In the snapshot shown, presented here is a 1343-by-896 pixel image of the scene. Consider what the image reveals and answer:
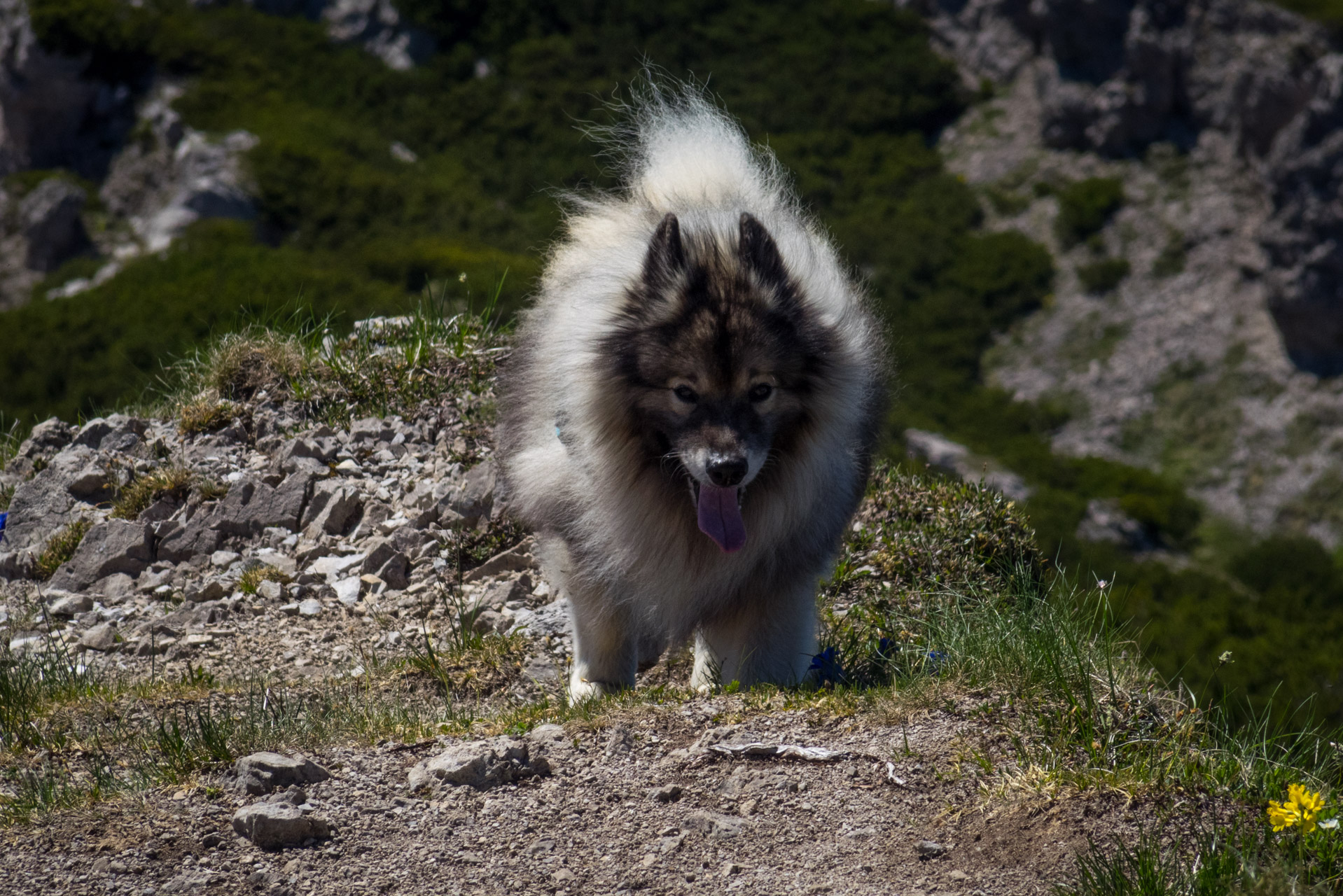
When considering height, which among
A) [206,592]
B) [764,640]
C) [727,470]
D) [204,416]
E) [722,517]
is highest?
[727,470]

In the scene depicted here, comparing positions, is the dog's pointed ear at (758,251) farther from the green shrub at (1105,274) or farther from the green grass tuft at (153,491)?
the green shrub at (1105,274)

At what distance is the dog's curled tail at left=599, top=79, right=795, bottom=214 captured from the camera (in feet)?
16.5

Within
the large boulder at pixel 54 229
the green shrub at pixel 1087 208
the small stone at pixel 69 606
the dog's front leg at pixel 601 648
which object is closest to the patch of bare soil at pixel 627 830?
the dog's front leg at pixel 601 648

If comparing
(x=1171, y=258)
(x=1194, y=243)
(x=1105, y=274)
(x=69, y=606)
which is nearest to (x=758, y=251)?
(x=69, y=606)

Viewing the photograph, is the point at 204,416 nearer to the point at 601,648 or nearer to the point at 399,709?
the point at 601,648

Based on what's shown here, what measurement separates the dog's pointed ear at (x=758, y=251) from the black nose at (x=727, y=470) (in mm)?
722

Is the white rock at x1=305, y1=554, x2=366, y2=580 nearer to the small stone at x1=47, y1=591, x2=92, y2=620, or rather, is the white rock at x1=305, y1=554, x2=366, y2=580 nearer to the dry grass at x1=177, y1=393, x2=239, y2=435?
the small stone at x1=47, y1=591, x2=92, y2=620

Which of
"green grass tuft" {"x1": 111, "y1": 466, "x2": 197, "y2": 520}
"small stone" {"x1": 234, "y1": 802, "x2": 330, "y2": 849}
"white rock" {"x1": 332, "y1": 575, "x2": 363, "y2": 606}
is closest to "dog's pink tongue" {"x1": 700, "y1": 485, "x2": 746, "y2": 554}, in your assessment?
"small stone" {"x1": 234, "y1": 802, "x2": 330, "y2": 849}

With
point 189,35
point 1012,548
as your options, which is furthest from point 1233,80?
point 1012,548

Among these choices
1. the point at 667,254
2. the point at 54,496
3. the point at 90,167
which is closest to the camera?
the point at 667,254

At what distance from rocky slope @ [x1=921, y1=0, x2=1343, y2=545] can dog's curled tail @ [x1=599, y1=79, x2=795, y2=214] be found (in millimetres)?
43054

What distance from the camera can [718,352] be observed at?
423 cm

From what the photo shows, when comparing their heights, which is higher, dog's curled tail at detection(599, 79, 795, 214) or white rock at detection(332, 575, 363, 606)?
dog's curled tail at detection(599, 79, 795, 214)

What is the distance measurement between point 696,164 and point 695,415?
138 centimetres
